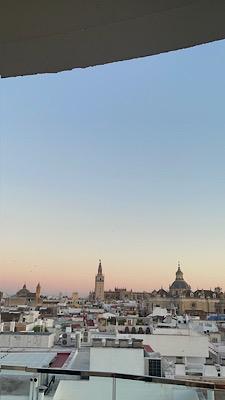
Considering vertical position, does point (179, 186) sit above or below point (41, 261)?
above

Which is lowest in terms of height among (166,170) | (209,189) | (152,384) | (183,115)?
(152,384)

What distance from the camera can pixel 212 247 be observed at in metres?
3.04

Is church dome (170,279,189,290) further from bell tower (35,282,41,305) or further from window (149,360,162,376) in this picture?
bell tower (35,282,41,305)

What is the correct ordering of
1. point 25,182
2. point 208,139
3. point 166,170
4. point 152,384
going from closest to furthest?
point 152,384, point 25,182, point 208,139, point 166,170

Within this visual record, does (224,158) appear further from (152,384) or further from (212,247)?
(152,384)

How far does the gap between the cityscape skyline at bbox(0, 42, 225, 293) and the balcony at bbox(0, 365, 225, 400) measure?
1.64 feet

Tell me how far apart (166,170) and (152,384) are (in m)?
1.99

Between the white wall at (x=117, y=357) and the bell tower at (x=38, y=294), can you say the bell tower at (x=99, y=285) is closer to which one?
the white wall at (x=117, y=357)

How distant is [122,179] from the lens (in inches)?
135

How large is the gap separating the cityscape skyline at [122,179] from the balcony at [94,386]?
50 cm

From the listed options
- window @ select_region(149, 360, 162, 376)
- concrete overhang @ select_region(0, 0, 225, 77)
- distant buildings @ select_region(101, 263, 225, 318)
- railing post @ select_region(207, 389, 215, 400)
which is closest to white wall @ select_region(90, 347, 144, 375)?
window @ select_region(149, 360, 162, 376)

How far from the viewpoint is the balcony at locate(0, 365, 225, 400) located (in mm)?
1752

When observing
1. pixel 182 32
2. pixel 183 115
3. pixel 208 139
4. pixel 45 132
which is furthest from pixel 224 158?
pixel 182 32

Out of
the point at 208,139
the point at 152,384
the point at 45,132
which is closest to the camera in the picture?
the point at 152,384
